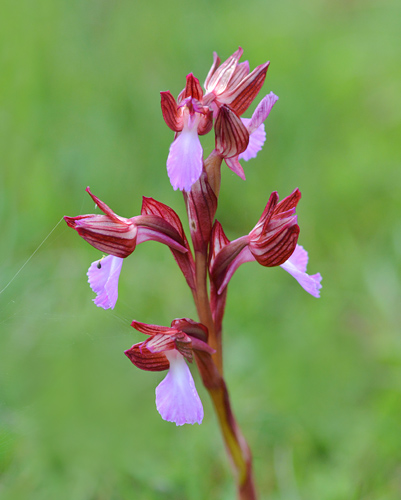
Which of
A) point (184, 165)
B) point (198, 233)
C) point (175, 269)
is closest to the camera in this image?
point (184, 165)

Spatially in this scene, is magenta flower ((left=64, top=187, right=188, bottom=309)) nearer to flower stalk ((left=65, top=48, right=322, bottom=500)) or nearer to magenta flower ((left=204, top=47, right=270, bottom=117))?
flower stalk ((left=65, top=48, right=322, bottom=500))

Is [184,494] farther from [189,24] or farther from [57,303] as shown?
[189,24]

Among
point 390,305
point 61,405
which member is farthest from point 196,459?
point 390,305

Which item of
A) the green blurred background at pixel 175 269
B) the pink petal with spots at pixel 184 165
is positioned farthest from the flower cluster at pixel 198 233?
the green blurred background at pixel 175 269

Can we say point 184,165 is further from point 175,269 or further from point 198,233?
point 175,269

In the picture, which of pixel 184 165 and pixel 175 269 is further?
pixel 175 269

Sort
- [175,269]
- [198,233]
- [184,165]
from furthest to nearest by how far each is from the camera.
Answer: [175,269]
[198,233]
[184,165]

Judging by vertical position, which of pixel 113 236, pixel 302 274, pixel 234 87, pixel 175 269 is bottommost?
pixel 175 269

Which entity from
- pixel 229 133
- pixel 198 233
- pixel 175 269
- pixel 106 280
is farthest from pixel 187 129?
pixel 175 269
